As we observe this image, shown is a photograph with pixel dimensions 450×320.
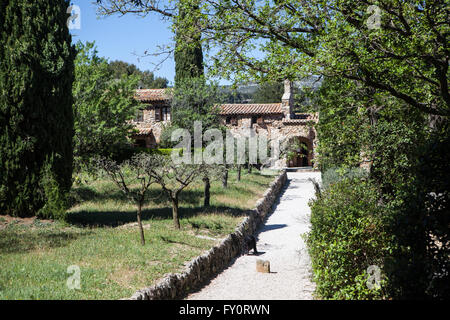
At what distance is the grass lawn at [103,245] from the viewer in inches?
278

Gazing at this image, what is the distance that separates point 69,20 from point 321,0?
8667 millimetres

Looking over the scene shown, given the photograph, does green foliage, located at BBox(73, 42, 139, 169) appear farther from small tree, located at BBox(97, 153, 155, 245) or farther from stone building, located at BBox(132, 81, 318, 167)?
stone building, located at BBox(132, 81, 318, 167)

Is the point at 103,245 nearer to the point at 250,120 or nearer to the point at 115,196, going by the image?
the point at 115,196

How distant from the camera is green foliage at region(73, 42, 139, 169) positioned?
18438mm

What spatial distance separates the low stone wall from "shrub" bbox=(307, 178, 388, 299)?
8.92 feet

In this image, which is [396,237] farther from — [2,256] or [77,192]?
[77,192]

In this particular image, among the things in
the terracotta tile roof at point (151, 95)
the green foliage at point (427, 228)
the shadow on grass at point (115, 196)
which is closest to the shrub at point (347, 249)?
the green foliage at point (427, 228)

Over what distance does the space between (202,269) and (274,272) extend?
78.5 inches

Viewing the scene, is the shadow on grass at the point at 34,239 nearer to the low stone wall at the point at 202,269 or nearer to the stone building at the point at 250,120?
the low stone wall at the point at 202,269

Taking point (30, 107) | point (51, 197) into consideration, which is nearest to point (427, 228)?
point (51, 197)

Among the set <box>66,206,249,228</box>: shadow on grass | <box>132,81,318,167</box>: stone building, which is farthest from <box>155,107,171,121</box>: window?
<box>66,206,249,228</box>: shadow on grass

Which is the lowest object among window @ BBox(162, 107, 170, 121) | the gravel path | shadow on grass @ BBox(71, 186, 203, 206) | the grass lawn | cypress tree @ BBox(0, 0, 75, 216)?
the gravel path

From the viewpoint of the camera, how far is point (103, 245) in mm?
9875

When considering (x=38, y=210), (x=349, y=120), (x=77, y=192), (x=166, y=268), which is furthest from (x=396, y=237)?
(x=77, y=192)
